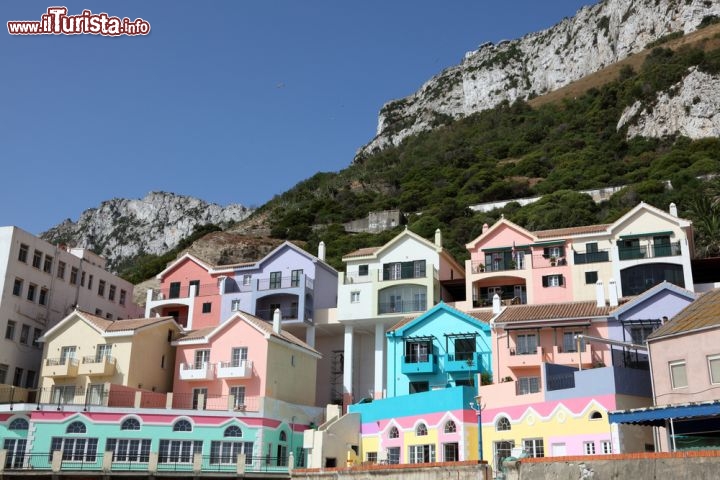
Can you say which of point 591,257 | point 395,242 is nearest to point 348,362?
point 395,242

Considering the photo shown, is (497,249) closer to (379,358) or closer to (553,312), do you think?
(379,358)

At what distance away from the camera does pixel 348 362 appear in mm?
55594

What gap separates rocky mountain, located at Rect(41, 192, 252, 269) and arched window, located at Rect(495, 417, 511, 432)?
142729mm

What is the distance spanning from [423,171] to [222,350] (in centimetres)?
Result: 8112

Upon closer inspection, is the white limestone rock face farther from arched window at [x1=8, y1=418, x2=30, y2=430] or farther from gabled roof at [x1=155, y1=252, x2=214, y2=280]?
arched window at [x1=8, y1=418, x2=30, y2=430]

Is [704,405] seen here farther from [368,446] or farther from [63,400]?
[63,400]

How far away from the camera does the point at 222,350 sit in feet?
160

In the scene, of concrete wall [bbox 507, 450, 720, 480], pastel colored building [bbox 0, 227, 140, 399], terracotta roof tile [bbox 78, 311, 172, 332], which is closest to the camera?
concrete wall [bbox 507, 450, 720, 480]

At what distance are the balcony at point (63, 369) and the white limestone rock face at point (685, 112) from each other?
8519 cm

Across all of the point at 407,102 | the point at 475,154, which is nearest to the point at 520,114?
the point at 475,154

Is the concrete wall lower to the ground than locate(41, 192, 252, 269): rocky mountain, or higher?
lower

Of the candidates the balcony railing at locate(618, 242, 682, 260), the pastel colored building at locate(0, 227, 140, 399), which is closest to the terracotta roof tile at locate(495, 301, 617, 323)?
the balcony railing at locate(618, 242, 682, 260)

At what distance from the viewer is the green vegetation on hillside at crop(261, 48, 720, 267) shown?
86875 mm

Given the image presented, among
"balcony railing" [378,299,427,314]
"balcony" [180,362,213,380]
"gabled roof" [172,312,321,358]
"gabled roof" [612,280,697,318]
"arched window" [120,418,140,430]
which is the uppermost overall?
"balcony railing" [378,299,427,314]
